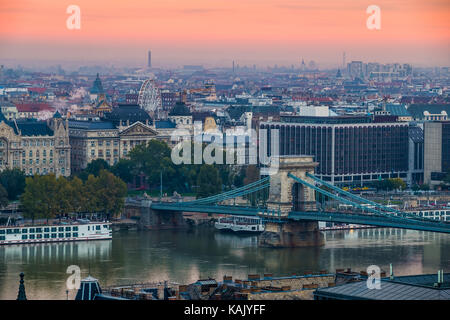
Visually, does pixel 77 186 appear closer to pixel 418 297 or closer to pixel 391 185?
pixel 391 185

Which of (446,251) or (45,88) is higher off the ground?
(45,88)

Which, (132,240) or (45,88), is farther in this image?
(45,88)

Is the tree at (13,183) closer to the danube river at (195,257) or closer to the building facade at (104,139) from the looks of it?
the danube river at (195,257)

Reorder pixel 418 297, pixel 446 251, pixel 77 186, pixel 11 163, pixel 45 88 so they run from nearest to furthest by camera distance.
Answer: pixel 418 297
pixel 446 251
pixel 77 186
pixel 11 163
pixel 45 88

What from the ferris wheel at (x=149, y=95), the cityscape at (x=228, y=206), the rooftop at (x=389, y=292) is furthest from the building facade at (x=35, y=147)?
the ferris wheel at (x=149, y=95)

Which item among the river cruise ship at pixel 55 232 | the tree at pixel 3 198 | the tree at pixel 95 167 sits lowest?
the river cruise ship at pixel 55 232

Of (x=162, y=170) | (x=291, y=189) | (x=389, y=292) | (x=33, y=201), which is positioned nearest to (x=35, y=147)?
(x=162, y=170)

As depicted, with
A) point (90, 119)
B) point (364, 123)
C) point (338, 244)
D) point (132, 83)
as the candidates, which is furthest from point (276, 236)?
point (132, 83)
